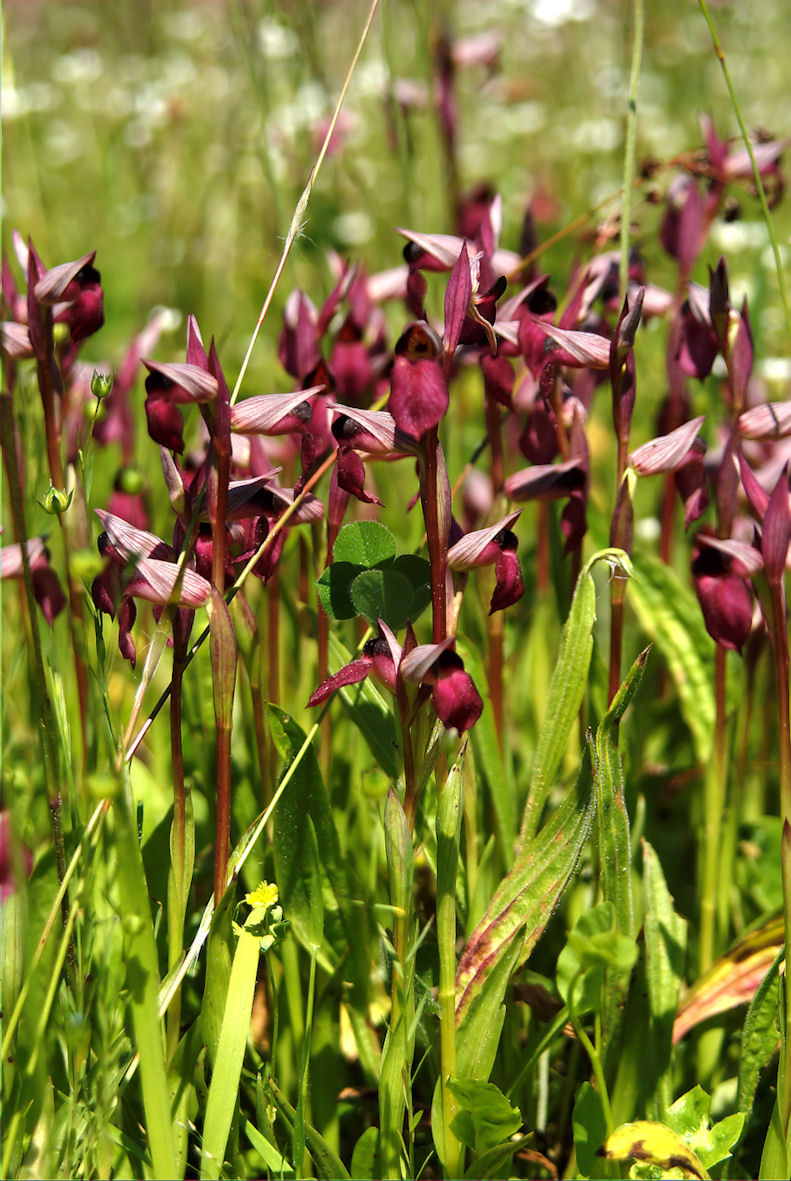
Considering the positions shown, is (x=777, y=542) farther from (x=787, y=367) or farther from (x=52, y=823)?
(x=787, y=367)

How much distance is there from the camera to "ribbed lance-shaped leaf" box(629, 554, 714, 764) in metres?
1.45

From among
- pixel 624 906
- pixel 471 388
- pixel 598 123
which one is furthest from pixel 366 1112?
pixel 598 123

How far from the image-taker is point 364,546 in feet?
3.20

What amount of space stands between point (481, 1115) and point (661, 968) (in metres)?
0.29

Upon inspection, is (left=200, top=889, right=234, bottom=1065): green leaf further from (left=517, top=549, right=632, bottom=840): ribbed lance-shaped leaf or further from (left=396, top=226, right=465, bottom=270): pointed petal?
(left=396, top=226, right=465, bottom=270): pointed petal

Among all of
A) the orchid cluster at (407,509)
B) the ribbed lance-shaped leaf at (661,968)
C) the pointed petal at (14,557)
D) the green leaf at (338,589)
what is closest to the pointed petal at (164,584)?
the orchid cluster at (407,509)

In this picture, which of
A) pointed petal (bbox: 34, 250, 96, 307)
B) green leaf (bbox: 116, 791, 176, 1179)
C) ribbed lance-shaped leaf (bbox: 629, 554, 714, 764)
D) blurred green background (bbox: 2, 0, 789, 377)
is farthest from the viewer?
blurred green background (bbox: 2, 0, 789, 377)

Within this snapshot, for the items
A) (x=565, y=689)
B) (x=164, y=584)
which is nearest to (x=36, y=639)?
(x=164, y=584)

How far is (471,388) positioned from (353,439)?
2.18 m

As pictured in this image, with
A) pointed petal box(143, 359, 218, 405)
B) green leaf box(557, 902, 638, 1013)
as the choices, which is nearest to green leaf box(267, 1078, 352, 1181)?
green leaf box(557, 902, 638, 1013)

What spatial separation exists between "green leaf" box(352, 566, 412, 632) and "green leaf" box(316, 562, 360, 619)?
3 cm

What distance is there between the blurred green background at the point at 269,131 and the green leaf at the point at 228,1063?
73.8 inches

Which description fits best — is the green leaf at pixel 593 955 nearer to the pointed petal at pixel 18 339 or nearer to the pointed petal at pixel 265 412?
the pointed petal at pixel 265 412

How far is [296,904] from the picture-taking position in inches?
41.1
